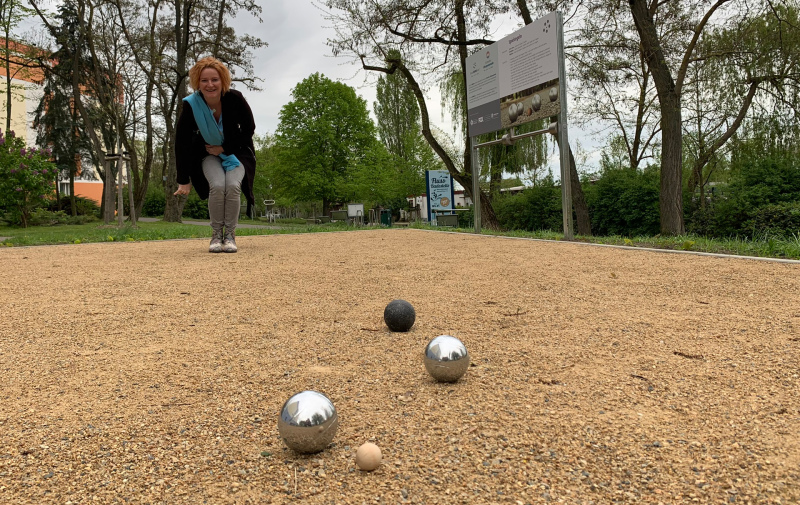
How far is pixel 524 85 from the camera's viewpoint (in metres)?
10.1

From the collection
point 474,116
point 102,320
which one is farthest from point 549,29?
point 102,320

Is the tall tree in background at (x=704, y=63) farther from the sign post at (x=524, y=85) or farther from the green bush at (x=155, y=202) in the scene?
the green bush at (x=155, y=202)

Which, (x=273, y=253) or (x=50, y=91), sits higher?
(x=50, y=91)

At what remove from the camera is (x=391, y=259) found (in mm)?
6605

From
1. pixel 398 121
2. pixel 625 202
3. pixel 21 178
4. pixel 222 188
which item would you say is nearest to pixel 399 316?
pixel 222 188

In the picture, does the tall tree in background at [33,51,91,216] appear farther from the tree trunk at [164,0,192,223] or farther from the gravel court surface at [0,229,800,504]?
the gravel court surface at [0,229,800,504]

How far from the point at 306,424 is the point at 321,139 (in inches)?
1462

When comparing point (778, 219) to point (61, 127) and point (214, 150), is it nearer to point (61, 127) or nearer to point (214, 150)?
point (214, 150)

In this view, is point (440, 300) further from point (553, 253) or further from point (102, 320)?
point (553, 253)

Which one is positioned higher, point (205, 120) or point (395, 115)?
point (395, 115)

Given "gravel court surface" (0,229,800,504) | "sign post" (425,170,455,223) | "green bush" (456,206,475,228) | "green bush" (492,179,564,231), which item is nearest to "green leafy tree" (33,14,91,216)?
"sign post" (425,170,455,223)

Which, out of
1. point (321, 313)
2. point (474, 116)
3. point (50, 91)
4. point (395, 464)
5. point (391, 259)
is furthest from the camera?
point (50, 91)

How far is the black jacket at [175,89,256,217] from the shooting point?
6.98 m

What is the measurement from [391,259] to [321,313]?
9.90 ft
